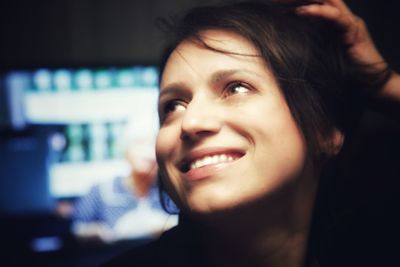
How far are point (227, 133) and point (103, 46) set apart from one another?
144 centimetres

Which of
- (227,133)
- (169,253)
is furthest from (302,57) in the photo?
(169,253)

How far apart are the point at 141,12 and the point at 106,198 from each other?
41.1 inches

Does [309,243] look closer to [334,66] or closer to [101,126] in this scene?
[334,66]

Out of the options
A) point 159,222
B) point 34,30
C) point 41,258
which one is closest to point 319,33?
point 159,222

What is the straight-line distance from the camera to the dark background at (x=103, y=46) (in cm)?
147

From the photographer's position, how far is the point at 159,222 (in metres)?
1.54

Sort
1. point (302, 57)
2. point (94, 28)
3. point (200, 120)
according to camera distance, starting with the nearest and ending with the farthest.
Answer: point (200, 120) → point (302, 57) → point (94, 28)

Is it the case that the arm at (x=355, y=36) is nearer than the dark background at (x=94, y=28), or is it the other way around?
the arm at (x=355, y=36)

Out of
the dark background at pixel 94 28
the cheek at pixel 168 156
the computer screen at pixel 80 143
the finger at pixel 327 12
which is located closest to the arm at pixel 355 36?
the finger at pixel 327 12

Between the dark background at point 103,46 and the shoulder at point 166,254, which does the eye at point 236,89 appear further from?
the dark background at point 103,46

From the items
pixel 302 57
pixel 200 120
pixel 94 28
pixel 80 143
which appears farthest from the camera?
pixel 94 28

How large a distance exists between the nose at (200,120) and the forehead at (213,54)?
2.7 inches

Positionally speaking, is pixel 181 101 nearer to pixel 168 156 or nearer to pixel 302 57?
pixel 168 156

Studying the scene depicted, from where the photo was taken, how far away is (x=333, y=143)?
0.84 metres
